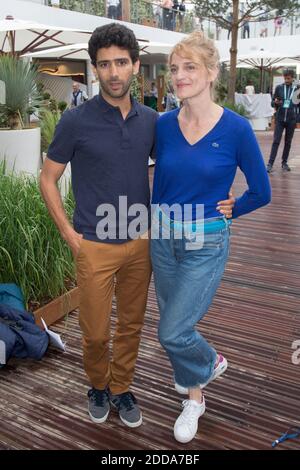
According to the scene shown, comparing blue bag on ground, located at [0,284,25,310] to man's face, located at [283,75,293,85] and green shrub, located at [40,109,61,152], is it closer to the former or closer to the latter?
green shrub, located at [40,109,61,152]

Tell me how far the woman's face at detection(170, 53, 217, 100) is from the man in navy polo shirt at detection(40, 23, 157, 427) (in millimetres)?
198

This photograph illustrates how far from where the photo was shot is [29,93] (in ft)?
20.9

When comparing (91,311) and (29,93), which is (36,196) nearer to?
(91,311)

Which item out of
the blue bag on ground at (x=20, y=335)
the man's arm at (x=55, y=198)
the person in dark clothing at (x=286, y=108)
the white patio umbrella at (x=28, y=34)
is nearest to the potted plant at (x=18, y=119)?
the white patio umbrella at (x=28, y=34)

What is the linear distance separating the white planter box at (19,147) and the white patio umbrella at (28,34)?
258cm

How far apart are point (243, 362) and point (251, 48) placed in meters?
26.2

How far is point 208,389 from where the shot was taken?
276 cm

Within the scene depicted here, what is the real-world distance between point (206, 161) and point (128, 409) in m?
1.29

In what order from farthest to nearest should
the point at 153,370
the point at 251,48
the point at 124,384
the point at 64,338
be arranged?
the point at 251,48 → the point at 64,338 → the point at 153,370 → the point at 124,384

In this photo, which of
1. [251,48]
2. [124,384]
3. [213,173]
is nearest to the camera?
[213,173]

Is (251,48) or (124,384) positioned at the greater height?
(251,48)

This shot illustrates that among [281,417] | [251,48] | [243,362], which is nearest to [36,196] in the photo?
[243,362]

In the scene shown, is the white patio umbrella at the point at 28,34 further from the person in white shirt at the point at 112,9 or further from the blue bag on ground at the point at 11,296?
the person in white shirt at the point at 112,9

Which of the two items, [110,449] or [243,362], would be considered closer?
[110,449]
